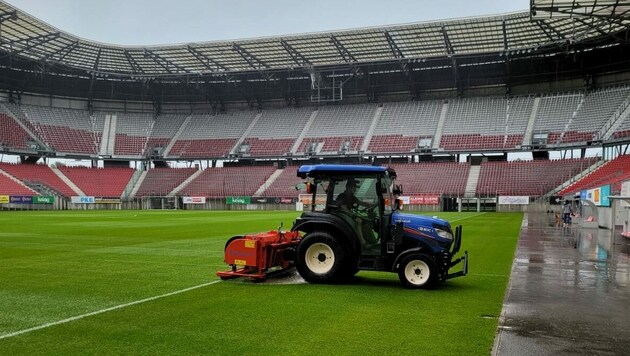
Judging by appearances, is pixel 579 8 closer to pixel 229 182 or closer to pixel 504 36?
pixel 504 36

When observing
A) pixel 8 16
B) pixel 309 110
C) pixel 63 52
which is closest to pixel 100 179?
pixel 63 52

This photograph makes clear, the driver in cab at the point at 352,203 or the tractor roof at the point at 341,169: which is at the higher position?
the tractor roof at the point at 341,169

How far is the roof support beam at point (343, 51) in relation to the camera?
53.4 m

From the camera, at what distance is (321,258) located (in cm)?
947

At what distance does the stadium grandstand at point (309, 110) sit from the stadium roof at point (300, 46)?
0.19 meters

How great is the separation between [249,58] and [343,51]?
10703mm

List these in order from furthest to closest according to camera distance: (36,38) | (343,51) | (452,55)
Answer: (343,51) < (452,55) < (36,38)

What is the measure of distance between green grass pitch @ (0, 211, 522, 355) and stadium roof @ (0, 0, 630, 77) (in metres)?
40.8

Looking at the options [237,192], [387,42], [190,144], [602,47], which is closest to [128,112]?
[190,144]

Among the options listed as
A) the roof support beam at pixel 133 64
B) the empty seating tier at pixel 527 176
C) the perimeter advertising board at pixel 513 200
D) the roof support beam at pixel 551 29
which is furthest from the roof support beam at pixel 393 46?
the roof support beam at pixel 133 64

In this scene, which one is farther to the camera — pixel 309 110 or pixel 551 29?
pixel 309 110

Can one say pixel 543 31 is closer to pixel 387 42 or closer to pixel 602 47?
pixel 602 47

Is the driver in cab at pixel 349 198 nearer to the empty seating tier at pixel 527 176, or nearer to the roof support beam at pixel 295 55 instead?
the empty seating tier at pixel 527 176

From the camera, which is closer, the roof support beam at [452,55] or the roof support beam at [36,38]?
the roof support beam at [452,55]
